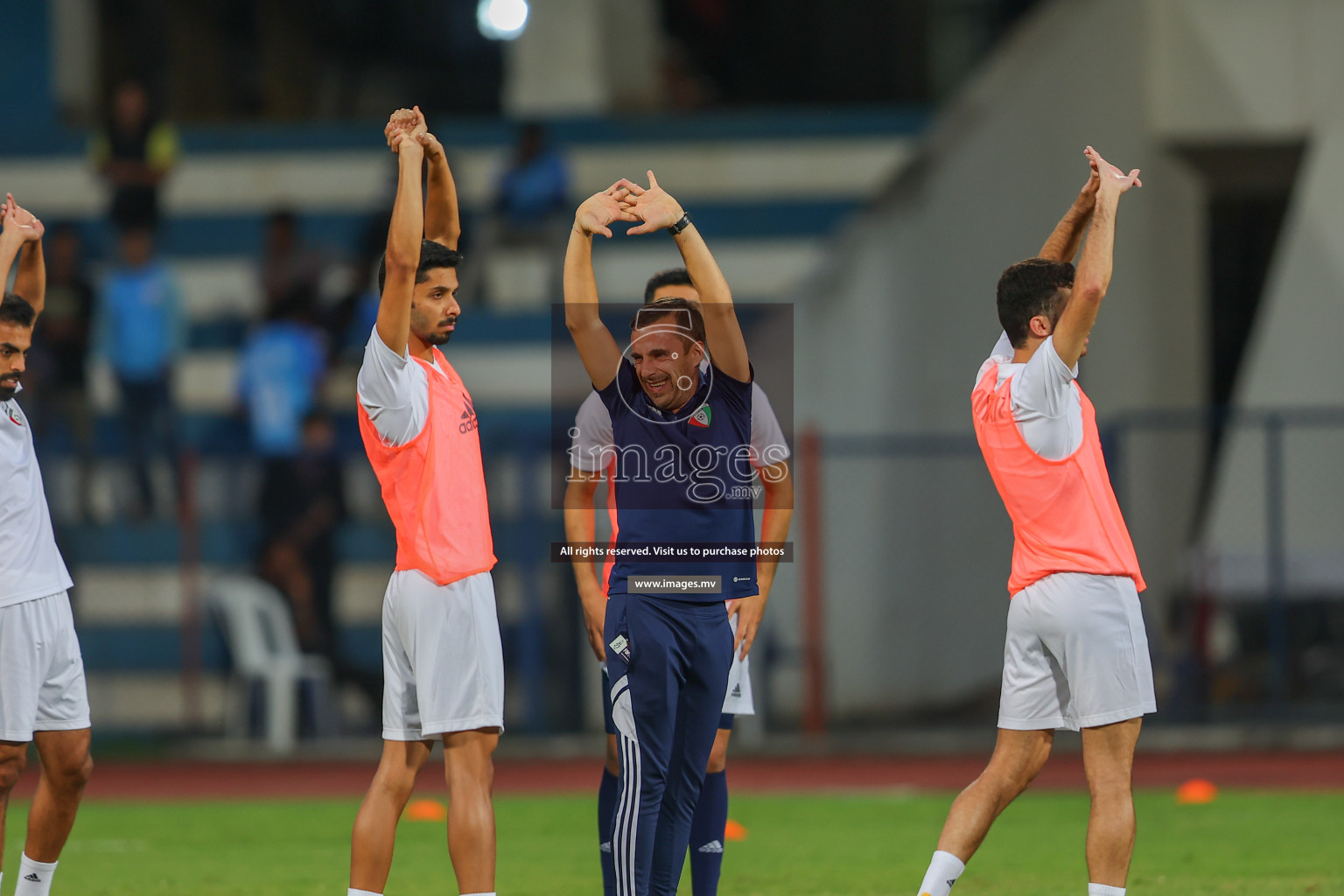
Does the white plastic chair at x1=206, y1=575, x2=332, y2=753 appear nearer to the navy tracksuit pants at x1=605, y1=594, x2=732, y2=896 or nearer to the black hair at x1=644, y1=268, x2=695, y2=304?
the black hair at x1=644, y1=268, x2=695, y2=304

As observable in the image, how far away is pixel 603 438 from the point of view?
6.31 metres

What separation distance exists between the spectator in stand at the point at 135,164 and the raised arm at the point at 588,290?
12240 millimetres

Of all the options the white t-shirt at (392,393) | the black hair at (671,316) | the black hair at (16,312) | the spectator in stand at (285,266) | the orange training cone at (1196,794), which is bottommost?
the orange training cone at (1196,794)

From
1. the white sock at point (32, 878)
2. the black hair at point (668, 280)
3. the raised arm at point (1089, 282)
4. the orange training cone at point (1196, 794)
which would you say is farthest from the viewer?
the orange training cone at point (1196, 794)

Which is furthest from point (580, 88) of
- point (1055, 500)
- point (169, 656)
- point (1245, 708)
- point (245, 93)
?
point (1055, 500)

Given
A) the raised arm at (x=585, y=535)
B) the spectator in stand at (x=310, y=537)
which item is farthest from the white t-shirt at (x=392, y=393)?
the spectator in stand at (x=310, y=537)

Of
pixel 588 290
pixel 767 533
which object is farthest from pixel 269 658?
pixel 588 290

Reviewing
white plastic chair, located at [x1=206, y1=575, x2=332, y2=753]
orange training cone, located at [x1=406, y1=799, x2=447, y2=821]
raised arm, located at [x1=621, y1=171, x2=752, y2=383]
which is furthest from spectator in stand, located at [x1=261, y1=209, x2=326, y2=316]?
raised arm, located at [x1=621, y1=171, x2=752, y2=383]

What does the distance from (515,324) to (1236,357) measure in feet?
24.5

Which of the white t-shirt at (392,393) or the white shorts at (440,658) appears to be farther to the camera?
the white shorts at (440,658)

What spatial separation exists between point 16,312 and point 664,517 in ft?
8.48

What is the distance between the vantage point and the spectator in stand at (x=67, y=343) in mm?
15531

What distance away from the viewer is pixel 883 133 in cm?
1930

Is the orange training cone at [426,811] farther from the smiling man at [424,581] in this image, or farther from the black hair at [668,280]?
the black hair at [668,280]
